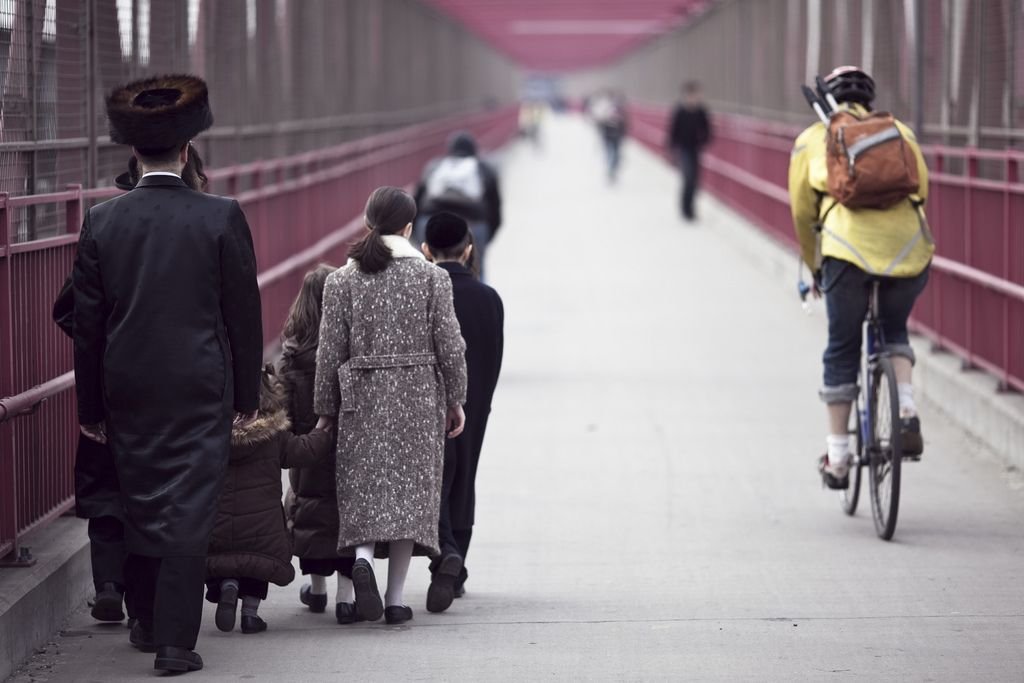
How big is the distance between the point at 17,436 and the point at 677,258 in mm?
16333

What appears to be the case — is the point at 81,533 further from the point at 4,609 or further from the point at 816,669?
the point at 816,669

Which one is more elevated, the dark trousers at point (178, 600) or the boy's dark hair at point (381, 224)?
the boy's dark hair at point (381, 224)

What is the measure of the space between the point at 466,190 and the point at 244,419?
6441mm

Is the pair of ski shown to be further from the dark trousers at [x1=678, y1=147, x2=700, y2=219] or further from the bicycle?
the dark trousers at [x1=678, y1=147, x2=700, y2=219]

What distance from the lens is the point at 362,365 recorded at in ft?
20.9

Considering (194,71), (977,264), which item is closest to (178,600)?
(977,264)

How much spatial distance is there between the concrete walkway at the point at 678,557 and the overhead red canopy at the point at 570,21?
24711 millimetres

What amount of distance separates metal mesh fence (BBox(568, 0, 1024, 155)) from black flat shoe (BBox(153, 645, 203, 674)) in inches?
249

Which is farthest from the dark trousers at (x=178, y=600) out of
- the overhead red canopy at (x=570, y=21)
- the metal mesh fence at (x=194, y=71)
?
the overhead red canopy at (x=570, y=21)

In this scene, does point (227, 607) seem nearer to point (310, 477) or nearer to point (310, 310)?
point (310, 477)

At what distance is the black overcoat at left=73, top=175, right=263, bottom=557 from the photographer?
563 centimetres

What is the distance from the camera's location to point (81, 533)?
6906 millimetres

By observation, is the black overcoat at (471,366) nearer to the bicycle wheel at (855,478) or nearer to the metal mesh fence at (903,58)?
the bicycle wheel at (855,478)

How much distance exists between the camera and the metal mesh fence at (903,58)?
1114cm
